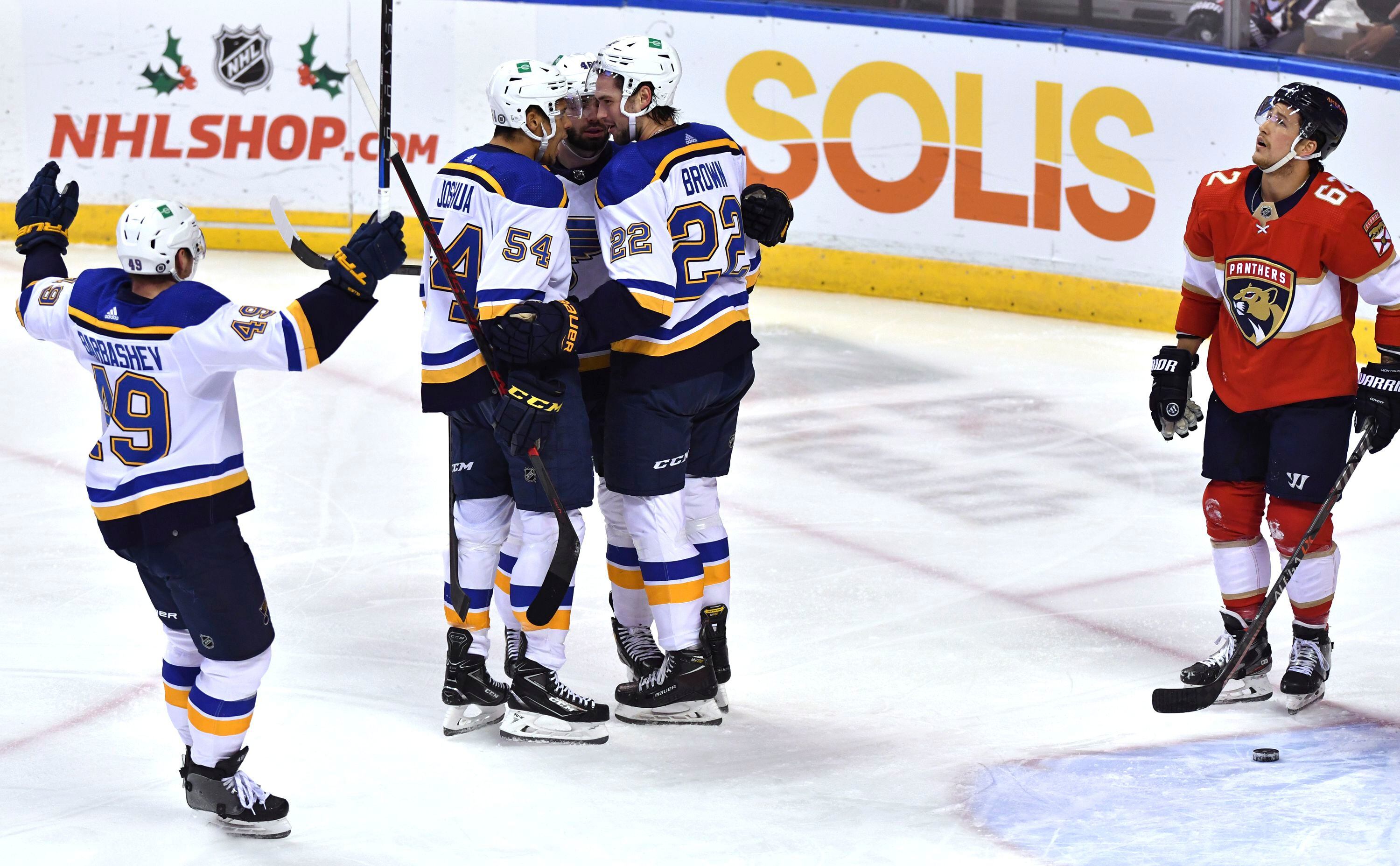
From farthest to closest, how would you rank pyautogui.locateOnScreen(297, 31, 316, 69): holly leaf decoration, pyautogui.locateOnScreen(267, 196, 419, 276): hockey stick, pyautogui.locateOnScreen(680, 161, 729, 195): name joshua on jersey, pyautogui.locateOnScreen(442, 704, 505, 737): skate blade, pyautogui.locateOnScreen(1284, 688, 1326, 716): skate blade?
pyautogui.locateOnScreen(297, 31, 316, 69): holly leaf decoration
pyautogui.locateOnScreen(1284, 688, 1326, 716): skate blade
pyautogui.locateOnScreen(442, 704, 505, 737): skate blade
pyautogui.locateOnScreen(680, 161, 729, 195): name joshua on jersey
pyautogui.locateOnScreen(267, 196, 419, 276): hockey stick

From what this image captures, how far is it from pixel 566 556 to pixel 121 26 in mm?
6226

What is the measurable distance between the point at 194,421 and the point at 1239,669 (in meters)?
2.48

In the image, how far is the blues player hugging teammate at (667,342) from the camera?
149 inches

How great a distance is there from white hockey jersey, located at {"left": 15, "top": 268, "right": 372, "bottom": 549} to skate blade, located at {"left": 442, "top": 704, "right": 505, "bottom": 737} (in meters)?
0.84

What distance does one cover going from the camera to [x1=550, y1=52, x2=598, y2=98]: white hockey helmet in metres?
3.74

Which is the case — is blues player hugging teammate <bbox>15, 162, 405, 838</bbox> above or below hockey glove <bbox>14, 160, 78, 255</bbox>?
below

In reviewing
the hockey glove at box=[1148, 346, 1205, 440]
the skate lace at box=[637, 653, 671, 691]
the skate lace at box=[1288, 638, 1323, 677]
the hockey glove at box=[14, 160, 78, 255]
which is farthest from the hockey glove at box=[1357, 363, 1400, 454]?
the hockey glove at box=[14, 160, 78, 255]

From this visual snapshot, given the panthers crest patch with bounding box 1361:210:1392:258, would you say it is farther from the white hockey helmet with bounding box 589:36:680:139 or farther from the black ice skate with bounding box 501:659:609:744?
the black ice skate with bounding box 501:659:609:744

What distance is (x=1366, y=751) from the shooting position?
12.6 ft

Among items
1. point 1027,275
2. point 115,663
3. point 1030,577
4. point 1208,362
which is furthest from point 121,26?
point 1208,362

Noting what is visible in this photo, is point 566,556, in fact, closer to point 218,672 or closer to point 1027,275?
point 218,672

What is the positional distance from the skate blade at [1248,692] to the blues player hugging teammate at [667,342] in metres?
1.18

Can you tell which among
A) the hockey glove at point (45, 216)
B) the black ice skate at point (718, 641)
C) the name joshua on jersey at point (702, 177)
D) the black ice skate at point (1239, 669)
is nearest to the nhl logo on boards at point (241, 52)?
the hockey glove at point (45, 216)

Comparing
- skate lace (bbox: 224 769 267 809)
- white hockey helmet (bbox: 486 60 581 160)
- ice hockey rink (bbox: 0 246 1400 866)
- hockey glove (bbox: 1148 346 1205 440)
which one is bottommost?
ice hockey rink (bbox: 0 246 1400 866)
